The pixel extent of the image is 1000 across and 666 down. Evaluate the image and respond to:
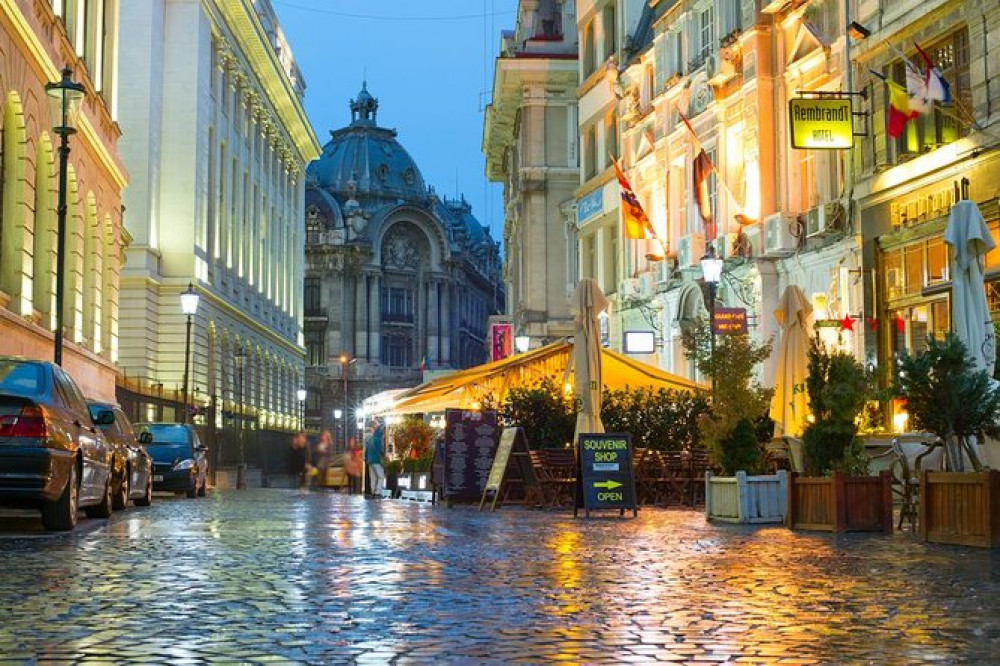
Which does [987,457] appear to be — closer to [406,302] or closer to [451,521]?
[451,521]

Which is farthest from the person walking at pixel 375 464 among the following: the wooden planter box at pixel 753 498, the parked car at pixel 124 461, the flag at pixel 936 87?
the wooden planter box at pixel 753 498

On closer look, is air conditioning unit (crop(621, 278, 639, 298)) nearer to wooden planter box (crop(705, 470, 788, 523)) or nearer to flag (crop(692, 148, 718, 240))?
flag (crop(692, 148, 718, 240))

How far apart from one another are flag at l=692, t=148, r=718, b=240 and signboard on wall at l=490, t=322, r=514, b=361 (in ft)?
101

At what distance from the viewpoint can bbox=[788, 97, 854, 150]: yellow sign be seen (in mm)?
28312

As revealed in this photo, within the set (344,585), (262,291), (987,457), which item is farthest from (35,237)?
(262,291)

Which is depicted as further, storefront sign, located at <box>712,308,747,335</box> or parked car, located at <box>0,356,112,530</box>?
storefront sign, located at <box>712,308,747,335</box>

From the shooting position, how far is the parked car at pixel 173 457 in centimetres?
3262

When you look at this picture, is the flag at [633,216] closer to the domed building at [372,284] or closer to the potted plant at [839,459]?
the potted plant at [839,459]

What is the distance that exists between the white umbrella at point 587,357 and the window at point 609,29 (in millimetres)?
27197

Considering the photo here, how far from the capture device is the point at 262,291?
82750mm

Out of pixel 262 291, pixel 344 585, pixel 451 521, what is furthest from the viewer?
pixel 262 291

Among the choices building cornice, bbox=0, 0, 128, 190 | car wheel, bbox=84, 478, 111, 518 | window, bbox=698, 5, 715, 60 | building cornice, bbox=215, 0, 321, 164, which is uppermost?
building cornice, bbox=215, 0, 321, 164

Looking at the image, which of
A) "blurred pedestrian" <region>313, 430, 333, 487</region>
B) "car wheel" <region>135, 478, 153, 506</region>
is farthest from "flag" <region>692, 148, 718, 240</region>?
"blurred pedestrian" <region>313, 430, 333, 487</region>

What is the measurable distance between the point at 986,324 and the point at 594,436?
601 cm
